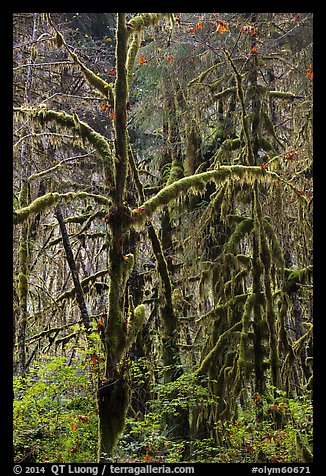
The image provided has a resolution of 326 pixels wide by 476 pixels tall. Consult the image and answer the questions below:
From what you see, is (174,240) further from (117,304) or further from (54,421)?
(54,421)

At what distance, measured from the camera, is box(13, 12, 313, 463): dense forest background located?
5.82 m

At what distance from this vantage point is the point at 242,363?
23.2ft

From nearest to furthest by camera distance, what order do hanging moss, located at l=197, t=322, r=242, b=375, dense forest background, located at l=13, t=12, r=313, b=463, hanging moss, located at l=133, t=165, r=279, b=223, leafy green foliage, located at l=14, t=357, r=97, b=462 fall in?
hanging moss, located at l=133, t=165, r=279, b=223 < dense forest background, located at l=13, t=12, r=313, b=463 < leafy green foliage, located at l=14, t=357, r=97, b=462 < hanging moss, located at l=197, t=322, r=242, b=375

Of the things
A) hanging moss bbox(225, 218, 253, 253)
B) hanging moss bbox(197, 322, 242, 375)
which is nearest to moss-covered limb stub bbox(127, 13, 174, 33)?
hanging moss bbox(225, 218, 253, 253)

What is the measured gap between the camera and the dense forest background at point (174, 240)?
5.82 m

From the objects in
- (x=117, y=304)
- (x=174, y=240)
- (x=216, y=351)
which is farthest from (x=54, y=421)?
(x=174, y=240)

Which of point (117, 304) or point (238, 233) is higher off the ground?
point (238, 233)

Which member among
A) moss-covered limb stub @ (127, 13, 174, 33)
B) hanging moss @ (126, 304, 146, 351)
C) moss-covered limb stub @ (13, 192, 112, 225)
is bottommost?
hanging moss @ (126, 304, 146, 351)

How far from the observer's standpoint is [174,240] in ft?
32.5

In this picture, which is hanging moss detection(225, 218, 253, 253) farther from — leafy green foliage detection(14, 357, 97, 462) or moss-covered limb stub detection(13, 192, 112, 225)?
leafy green foliage detection(14, 357, 97, 462)
